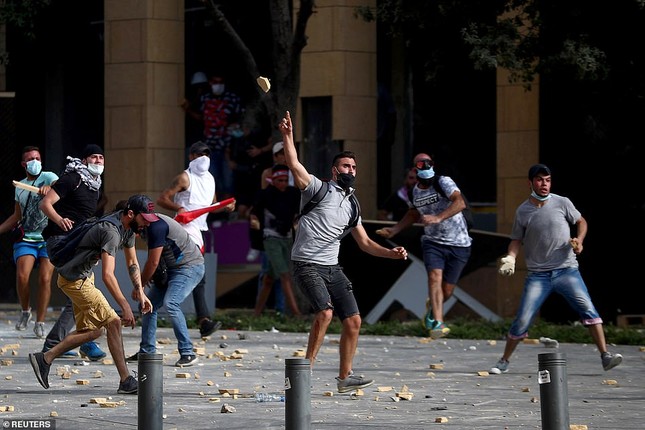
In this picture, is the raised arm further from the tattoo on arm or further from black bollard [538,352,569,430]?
black bollard [538,352,569,430]

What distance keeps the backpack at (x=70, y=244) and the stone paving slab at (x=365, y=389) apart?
969mm

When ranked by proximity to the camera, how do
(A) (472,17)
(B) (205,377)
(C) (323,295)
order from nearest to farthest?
1. (C) (323,295)
2. (B) (205,377)
3. (A) (472,17)

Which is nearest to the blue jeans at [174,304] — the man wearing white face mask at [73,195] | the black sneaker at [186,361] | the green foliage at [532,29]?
the black sneaker at [186,361]

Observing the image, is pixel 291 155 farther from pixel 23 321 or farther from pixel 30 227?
pixel 23 321

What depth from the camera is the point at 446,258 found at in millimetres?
15773

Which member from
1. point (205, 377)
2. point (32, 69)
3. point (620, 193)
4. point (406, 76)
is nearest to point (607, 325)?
point (620, 193)

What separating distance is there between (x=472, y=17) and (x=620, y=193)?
10.5 ft

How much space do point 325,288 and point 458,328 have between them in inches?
215

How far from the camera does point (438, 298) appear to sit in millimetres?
15484

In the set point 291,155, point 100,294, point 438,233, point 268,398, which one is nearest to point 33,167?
point 438,233

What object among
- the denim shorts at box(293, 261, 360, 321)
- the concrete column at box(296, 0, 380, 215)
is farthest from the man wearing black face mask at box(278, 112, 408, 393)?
the concrete column at box(296, 0, 380, 215)

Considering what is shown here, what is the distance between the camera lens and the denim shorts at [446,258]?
1569 centimetres

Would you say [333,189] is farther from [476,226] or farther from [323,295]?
[476,226]

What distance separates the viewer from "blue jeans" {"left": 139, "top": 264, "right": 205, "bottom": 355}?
12.5 metres
